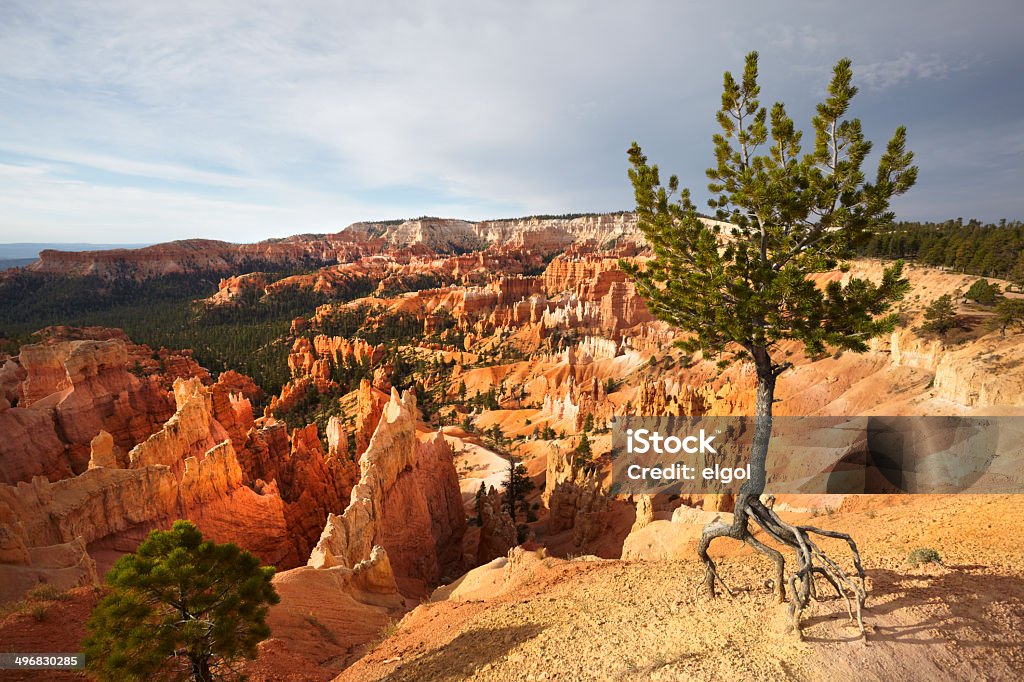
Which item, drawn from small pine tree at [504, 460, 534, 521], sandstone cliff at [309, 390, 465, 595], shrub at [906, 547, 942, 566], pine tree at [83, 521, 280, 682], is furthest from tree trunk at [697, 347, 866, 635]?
small pine tree at [504, 460, 534, 521]

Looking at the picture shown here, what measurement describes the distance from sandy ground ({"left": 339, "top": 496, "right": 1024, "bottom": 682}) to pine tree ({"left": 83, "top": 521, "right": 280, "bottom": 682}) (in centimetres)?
281

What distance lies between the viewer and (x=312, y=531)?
23281 mm

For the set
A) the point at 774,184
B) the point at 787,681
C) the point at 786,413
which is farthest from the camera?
the point at 786,413

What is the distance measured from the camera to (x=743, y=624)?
23.7ft

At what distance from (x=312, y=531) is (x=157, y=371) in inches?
1721

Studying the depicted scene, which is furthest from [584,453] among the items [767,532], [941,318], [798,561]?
[941,318]

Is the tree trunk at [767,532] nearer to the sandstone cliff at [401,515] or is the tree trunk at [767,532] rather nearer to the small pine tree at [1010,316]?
the sandstone cliff at [401,515]

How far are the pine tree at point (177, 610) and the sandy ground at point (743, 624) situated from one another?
9.22 ft

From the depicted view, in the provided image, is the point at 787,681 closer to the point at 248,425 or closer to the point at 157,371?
the point at 248,425

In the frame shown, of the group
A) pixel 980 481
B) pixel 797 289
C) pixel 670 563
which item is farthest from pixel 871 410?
pixel 797 289

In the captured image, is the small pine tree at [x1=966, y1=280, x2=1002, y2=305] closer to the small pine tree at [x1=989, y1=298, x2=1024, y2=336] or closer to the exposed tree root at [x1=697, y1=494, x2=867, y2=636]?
the small pine tree at [x1=989, y1=298, x2=1024, y2=336]

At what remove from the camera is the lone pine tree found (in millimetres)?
6504

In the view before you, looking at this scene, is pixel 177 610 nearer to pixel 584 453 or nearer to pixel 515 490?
pixel 515 490

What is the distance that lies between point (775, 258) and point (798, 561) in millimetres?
4670
